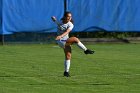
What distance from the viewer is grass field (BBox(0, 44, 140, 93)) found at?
10.1m

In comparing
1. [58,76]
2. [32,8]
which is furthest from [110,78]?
[32,8]

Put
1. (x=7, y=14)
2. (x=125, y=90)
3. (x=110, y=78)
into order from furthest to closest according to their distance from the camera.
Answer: (x=7, y=14) < (x=110, y=78) < (x=125, y=90)

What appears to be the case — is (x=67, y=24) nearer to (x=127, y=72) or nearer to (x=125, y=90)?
(x=127, y=72)

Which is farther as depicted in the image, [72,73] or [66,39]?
[72,73]

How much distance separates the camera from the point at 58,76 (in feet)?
39.7

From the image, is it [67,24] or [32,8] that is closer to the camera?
[67,24]

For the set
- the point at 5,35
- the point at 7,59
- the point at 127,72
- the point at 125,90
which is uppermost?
the point at 125,90

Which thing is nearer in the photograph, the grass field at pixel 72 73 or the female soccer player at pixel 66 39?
the grass field at pixel 72 73

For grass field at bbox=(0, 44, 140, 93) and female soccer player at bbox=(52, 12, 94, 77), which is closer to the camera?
grass field at bbox=(0, 44, 140, 93)

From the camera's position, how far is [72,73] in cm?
1276

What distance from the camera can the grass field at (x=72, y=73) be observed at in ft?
33.2

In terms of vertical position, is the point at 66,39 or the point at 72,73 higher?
the point at 66,39

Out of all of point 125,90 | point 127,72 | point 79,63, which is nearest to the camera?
point 125,90

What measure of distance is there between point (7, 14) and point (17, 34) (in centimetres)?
107
